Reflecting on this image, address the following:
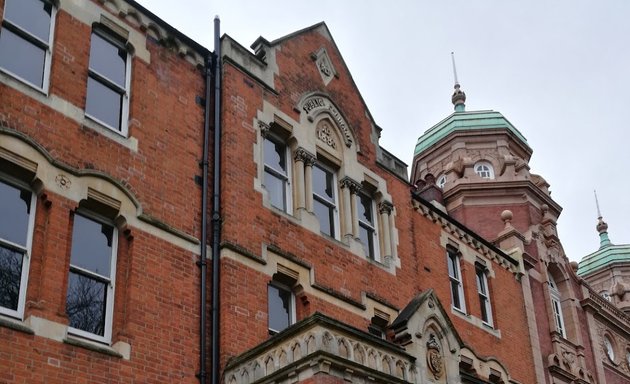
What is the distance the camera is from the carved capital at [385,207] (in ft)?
69.1

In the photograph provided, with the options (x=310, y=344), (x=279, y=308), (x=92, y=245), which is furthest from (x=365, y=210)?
(x=92, y=245)

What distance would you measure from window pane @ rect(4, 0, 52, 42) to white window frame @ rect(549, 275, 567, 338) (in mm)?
19759

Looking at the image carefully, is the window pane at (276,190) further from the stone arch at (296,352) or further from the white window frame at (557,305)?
the white window frame at (557,305)

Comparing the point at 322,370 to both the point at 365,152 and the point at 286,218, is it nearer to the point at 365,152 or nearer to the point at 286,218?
the point at 286,218

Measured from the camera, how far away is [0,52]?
14000 mm

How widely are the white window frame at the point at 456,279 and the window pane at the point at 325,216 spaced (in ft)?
17.5

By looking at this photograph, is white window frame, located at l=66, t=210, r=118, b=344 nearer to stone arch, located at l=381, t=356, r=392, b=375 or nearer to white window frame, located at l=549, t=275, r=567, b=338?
stone arch, located at l=381, t=356, r=392, b=375

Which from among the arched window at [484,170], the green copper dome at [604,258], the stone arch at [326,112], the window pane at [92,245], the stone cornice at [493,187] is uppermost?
the green copper dome at [604,258]

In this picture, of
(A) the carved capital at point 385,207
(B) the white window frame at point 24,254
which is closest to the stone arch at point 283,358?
(B) the white window frame at point 24,254

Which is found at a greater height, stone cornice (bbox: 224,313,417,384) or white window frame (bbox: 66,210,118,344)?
white window frame (bbox: 66,210,118,344)

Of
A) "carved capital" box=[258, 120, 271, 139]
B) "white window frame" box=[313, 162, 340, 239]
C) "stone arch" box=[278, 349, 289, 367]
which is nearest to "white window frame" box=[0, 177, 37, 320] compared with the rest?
"stone arch" box=[278, 349, 289, 367]

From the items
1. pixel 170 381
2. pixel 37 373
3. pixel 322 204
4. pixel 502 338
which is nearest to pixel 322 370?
pixel 170 381

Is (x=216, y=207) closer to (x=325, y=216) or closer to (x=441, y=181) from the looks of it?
(x=325, y=216)

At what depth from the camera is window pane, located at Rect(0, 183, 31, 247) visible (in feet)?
42.4
